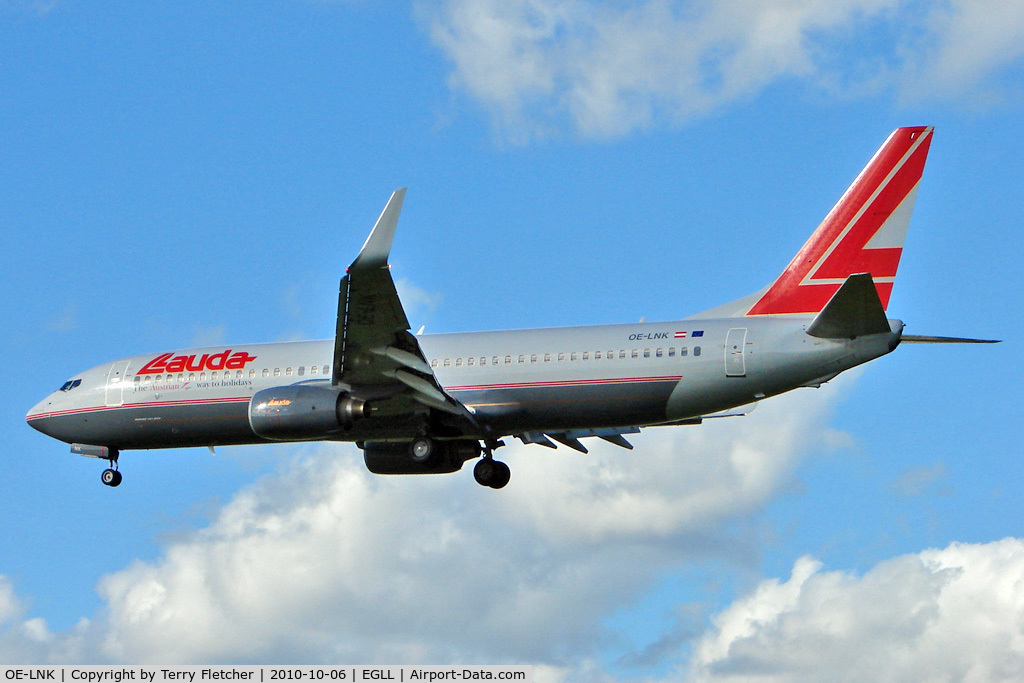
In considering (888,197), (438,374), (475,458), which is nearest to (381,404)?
(438,374)

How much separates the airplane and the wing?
0.03 m

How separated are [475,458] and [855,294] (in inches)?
478

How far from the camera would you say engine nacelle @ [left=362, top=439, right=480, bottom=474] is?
115ft

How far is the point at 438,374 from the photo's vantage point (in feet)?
108

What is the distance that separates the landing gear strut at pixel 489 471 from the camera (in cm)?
3475

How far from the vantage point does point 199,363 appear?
35219mm

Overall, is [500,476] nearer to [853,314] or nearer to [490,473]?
[490,473]

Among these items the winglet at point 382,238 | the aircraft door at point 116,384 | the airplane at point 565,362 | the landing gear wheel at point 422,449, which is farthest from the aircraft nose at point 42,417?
the winglet at point 382,238

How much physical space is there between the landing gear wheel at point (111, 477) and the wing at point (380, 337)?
8.80m

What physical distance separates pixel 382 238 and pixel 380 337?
328cm

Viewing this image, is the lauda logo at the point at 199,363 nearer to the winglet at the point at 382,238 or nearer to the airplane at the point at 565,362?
the airplane at the point at 565,362

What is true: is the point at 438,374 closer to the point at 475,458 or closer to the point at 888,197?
the point at 475,458

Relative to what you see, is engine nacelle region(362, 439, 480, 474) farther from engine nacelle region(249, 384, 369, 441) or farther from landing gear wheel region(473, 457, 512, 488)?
engine nacelle region(249, 384, 369, 441)

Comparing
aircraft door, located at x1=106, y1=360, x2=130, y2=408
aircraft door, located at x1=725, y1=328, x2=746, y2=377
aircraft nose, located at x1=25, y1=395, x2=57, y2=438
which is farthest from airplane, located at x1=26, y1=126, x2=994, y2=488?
aircraft nose, located at x1=25, y1=395, x2=57, y2=438
